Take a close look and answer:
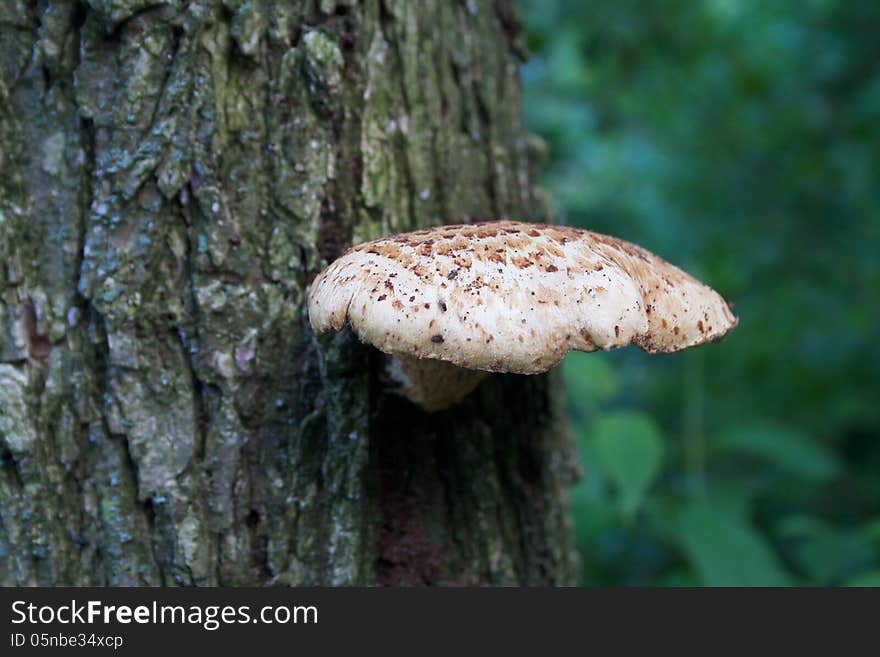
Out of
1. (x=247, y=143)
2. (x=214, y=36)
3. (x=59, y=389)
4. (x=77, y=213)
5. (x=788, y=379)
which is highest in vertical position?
(x=788, y=379)

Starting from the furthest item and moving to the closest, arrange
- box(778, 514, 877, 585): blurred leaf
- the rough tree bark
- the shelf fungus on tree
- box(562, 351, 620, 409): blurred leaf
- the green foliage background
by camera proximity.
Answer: the green foliage background
box(562, 351, 620, 409): blurred leaf
box(778, 514, 877, 585): blurred leaf
the rough tree bark
the shelf fungus on tree

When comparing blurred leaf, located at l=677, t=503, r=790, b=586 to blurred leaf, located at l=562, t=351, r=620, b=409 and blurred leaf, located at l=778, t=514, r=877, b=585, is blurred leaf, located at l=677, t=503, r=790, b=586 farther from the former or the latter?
blurred leaf, located at l=562, t=351, r=620, b=409

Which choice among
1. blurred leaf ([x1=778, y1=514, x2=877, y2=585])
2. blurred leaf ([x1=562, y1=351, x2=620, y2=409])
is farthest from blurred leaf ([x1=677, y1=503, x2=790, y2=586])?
blurred leaf ([x1=562, y1=351, x2=620, y2=409])

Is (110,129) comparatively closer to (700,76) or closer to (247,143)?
(247,143)

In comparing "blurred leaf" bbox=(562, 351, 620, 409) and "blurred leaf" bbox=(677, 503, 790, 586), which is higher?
"blurred leaf" bbox=(562, 351, 620, 409)

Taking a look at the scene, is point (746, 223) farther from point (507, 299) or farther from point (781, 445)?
point (507, 299)

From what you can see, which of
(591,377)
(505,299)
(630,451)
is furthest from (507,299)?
(591,377)

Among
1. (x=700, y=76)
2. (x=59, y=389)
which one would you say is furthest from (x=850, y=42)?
(x=59, y=389)
